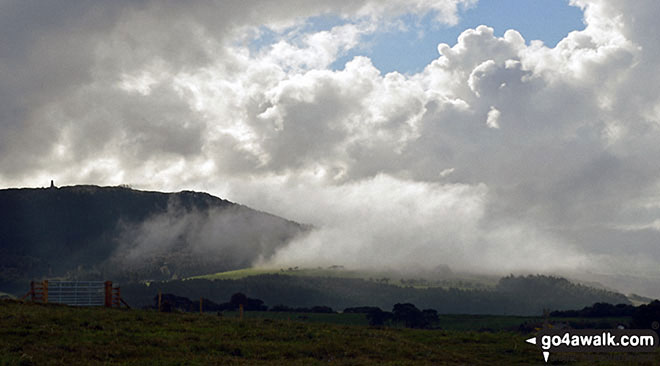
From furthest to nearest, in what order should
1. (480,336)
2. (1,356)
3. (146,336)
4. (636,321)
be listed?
(636,321) < (480,336) < (146,336) < (1,356)

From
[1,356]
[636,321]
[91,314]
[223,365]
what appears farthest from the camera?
[636,321]

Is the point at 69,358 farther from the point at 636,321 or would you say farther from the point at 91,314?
the point at 636,321

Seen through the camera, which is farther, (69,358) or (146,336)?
(146,336)

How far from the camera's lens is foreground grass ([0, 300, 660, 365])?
39.9 m

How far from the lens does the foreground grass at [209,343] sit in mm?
39906

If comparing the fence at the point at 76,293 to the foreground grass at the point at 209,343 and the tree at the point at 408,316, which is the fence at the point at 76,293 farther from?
the tree at the point at 408,316

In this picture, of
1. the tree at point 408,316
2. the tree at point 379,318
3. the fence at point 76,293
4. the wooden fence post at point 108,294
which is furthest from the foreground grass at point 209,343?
the tree at point 379,318

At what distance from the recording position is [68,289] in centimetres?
8056

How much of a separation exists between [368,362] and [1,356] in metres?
23.5

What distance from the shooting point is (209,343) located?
46.9 m

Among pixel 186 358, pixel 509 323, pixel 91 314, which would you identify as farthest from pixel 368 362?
pixel 509 323

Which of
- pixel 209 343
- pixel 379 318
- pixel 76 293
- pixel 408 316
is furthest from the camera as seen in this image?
pixel 379 318

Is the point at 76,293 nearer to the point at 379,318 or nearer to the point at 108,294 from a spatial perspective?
the point at 108,294

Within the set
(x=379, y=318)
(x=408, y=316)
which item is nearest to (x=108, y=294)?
(x=408, y=316)
